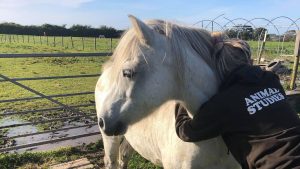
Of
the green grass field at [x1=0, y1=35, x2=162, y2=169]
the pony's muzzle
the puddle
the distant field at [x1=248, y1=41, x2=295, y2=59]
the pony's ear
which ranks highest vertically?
the pony's ear

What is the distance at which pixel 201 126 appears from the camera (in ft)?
6.62

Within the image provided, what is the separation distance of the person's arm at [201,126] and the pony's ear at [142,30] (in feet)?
1.65

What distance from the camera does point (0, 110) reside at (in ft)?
26.5

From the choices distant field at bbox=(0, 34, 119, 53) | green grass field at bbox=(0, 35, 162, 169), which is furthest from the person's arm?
distant field at bbox=(0, 34, 119, 53)

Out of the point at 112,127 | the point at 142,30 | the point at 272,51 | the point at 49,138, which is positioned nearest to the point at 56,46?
the point at 272,51

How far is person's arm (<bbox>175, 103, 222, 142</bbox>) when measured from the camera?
1.97m

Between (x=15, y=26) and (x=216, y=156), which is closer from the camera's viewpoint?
(x=216, y=156)

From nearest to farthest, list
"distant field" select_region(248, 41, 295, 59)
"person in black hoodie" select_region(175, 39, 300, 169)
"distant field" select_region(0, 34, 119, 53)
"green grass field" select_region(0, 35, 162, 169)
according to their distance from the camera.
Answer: "person in black hoodie" select_region(175, 39, 300, 169) → "green grass field" select_region(0, 35, 162, 169) → "distant field" select_region(248, 41, 295, 59) → "distant field" select_region(0, 34, 119, 53)

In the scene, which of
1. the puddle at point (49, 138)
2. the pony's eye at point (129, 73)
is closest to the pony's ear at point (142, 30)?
the pony's eye at point (129, 73)

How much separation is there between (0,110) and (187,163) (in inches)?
265

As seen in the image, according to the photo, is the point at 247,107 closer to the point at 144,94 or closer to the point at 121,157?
the point at 144,94

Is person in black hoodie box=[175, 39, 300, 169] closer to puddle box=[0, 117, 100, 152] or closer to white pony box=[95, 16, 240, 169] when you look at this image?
white pony box=[95, 16, 240, 169]

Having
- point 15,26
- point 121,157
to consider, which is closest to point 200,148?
point 121,157

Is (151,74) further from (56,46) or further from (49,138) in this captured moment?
(56,46)
